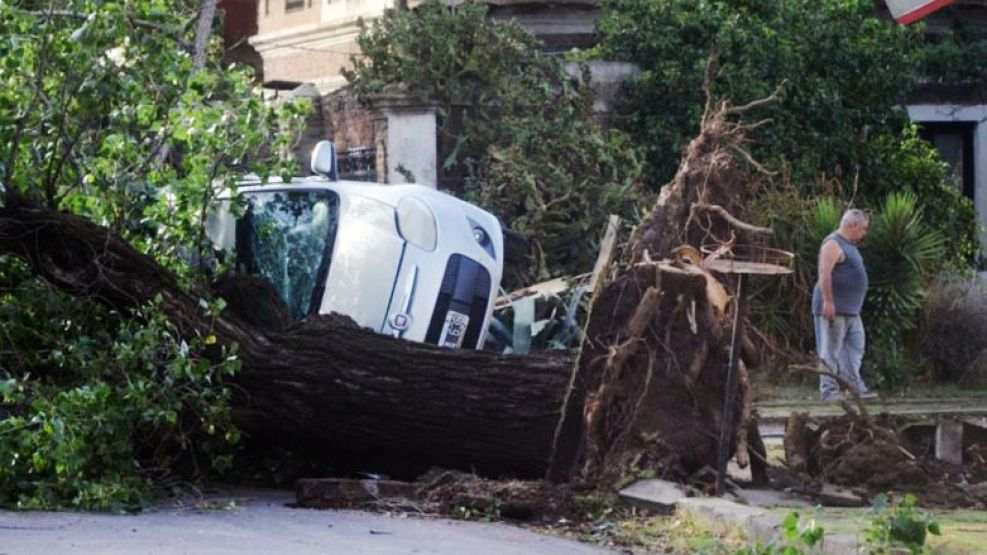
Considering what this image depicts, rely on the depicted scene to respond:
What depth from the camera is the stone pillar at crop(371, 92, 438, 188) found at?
20609 mm

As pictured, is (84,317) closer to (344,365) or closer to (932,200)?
(344,365)

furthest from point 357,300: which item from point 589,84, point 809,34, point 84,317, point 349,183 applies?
point 809,34

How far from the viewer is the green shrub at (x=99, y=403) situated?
10.6 meters

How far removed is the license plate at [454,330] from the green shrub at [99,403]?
1.98 meters

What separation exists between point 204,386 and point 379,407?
100cm

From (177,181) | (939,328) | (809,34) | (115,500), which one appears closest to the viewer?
(115,500)

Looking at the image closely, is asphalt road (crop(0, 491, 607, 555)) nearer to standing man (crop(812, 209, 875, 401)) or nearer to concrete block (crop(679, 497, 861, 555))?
concrete block (crop(679, 497, 861, 555))

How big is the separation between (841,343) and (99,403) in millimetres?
7609

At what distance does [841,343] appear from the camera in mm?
16562

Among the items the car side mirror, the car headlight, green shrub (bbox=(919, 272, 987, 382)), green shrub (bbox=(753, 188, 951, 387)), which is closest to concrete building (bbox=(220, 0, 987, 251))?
green shrub (bbox=(753, 188, 951, 387))

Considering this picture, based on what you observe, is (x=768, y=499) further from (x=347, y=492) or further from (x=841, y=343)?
(x=841, y=343)

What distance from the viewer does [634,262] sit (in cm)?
1105

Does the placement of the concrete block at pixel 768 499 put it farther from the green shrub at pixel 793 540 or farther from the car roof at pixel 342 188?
the car roof at pixel 342 188

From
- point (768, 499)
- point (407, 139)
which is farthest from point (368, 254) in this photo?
point (407, 139)
